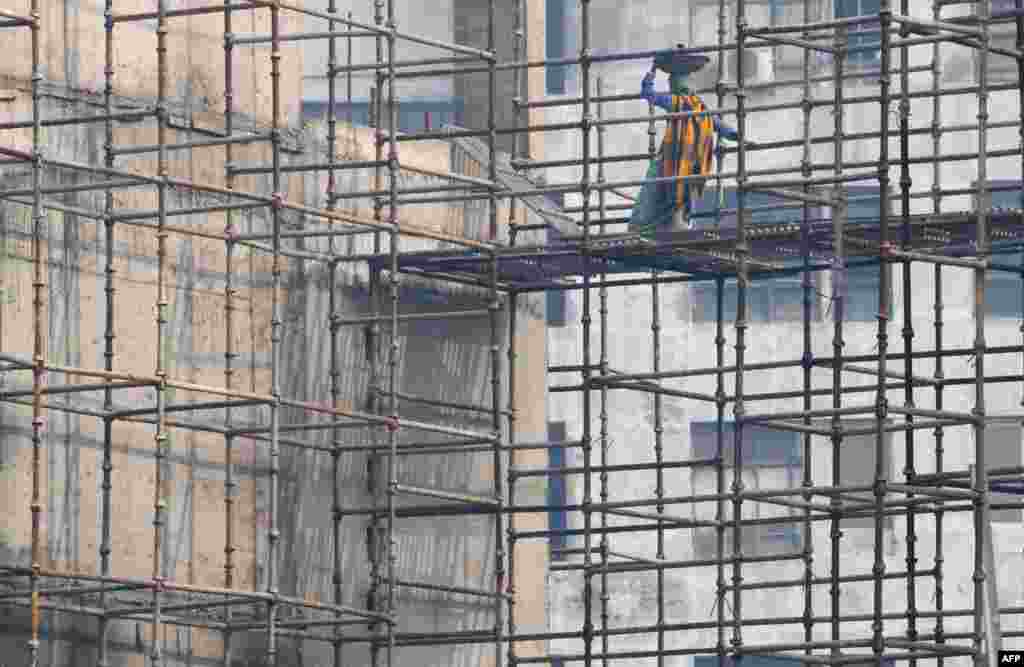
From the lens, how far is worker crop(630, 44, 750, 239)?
24078mm

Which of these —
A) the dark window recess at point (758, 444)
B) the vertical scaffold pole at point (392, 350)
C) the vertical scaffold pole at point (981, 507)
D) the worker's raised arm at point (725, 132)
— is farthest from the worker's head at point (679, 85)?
the dark window recess at point (758, 444)

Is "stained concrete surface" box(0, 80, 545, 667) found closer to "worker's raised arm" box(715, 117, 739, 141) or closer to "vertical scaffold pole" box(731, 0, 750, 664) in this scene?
"worker's raised arm" box(715, 117, 739, 141)

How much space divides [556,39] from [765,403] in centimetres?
741

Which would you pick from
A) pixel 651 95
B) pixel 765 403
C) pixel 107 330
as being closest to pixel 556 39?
pixel 765 403

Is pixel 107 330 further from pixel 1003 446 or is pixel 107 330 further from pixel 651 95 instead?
pixel 1003 446

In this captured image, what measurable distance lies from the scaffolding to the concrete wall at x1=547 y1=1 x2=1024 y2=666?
2065 centimetres

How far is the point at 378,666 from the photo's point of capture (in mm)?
23344

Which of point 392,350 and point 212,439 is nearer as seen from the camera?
point 212,439

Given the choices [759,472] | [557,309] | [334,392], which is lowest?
[759,472]

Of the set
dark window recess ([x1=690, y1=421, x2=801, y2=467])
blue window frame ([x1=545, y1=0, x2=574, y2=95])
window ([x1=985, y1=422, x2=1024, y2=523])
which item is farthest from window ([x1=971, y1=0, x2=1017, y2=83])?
blue window frame ([x1=545, y1=0, x2=574, y2=95])

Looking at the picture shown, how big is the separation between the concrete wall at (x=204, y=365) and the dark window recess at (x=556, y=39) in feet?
80.6

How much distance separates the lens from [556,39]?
5016cm

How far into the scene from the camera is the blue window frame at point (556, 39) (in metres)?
50.1

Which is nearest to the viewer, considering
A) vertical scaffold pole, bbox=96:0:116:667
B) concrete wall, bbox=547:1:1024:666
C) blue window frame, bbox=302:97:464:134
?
vertical scaffold pole, bbox=96:0:116:667
